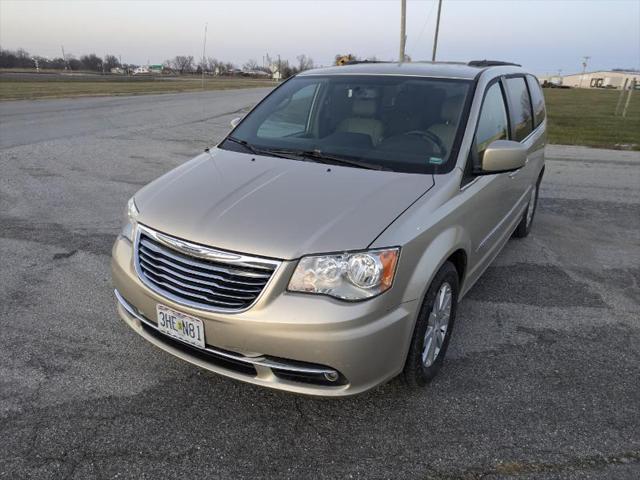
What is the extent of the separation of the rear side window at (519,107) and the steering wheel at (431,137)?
51.5 inches

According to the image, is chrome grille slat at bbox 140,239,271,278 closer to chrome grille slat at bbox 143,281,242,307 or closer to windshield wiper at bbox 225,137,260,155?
chrome grille slat at bbox 143,281,242,307

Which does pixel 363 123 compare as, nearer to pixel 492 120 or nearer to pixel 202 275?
pixel 492 120

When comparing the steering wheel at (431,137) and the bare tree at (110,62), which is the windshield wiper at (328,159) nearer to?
the steering wheel at (431,137)

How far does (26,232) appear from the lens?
17.3 feet

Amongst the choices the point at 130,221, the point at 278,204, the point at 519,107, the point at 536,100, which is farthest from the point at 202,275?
the point at 536,100

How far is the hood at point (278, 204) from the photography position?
8.03ft

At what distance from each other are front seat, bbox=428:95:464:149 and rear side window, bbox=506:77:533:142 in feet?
3.43

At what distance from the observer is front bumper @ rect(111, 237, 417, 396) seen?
2322 mm

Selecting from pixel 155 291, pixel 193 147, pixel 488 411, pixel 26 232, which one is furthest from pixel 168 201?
pixel 193 147

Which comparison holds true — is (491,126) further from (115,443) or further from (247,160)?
(115,443)

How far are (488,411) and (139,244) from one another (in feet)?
6.95

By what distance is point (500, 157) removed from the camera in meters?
3.19

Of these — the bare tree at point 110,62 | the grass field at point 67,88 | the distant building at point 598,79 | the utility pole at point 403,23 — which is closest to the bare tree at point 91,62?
the bare tree at point 110,62

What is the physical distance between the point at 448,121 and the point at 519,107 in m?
1.63
